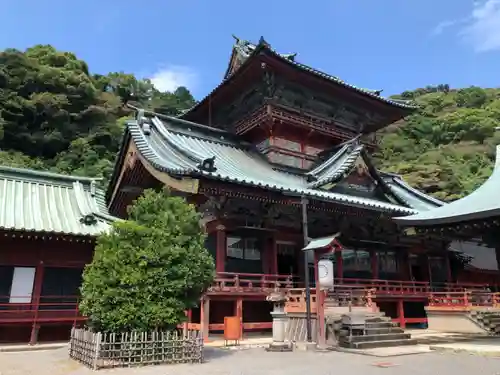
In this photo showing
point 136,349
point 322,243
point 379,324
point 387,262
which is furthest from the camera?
point 387,262

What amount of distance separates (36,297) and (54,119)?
43.1m

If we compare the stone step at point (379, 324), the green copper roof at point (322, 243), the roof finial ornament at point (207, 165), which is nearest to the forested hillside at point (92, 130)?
the roof finial ornament at point (207, 165)

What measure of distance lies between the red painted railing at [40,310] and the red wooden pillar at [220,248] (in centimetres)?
569

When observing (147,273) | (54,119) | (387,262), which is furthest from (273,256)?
(54,119)

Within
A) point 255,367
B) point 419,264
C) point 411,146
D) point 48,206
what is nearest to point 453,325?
point 419,264

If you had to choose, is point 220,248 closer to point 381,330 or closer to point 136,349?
point 381,330

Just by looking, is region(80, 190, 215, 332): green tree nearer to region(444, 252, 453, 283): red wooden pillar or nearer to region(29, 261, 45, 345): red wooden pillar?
region(29, 261, 45, 345): red wooden pillar

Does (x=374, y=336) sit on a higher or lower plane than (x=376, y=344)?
higher

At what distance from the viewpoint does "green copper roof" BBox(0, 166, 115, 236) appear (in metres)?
15.9

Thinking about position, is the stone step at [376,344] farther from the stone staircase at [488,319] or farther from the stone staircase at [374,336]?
the stone staircase at [488,319]

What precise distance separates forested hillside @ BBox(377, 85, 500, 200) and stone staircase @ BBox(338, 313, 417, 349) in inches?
1467

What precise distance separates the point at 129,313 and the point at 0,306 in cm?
906

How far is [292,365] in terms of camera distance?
30.5 feet

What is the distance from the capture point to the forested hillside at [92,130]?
49.6 metres
